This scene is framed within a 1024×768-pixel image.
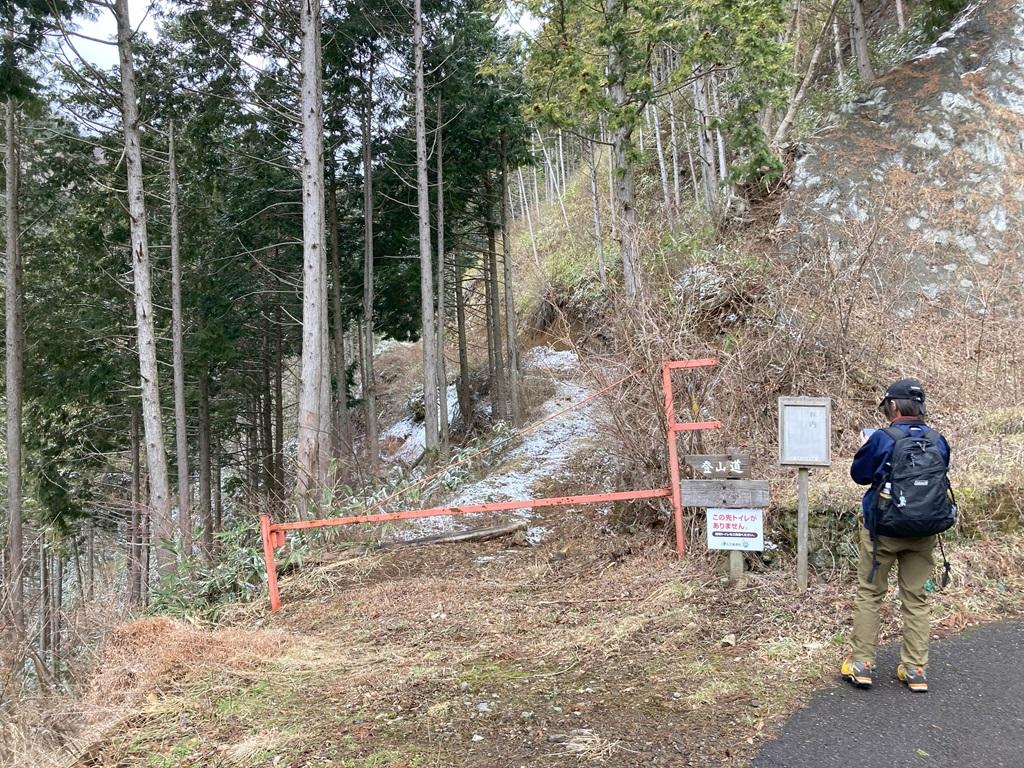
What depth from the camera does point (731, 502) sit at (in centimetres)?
543

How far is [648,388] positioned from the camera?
6797mm

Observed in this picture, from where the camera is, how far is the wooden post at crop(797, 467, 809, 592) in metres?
5.05

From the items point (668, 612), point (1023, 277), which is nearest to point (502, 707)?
point (668, 612)

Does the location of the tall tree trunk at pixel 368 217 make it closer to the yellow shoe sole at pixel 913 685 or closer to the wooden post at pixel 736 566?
the wooden post at pixel 736 566

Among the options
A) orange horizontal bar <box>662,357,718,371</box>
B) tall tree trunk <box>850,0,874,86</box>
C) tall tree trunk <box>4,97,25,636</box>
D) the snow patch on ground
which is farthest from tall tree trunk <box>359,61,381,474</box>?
tall tree trunk <box>850,0,874,86</box>

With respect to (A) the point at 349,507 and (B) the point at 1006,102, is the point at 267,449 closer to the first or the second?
(A) the point at 349,507

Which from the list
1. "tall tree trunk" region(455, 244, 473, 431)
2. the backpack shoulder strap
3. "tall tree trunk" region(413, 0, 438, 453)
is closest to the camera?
the backpack shoulder strap

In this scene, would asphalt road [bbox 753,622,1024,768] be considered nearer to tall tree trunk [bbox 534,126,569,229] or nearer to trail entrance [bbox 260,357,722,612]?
trail entrance [bbox 260,357,722,612]

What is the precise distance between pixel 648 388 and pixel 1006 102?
10350 mm

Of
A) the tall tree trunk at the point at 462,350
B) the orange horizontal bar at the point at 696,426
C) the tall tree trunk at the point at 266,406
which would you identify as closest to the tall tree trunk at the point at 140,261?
the tall tree trunk at the point at 266,406

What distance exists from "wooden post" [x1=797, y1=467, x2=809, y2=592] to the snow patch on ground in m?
2.65

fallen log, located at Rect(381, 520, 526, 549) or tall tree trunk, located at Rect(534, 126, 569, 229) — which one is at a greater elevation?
tall tree trunk, located at Rect(534, 126, 569, 229)

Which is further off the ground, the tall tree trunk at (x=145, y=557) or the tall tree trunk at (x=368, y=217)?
the tall tree trunk at (x=368, y=217)

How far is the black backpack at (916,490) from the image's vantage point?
12.0 ft
